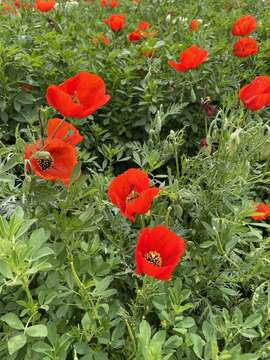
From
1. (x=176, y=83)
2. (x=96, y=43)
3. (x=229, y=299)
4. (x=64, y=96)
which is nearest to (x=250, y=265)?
(x=229, y=299)

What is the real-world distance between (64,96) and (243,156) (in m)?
0.56

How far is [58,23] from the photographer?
2584 mm

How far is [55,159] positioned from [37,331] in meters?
0.41

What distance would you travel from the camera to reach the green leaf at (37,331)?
0.90 m

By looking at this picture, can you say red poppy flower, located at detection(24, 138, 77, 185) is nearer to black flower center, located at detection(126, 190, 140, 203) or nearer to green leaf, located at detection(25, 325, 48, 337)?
black flower center, located at detection(126, 190, 140, 203)

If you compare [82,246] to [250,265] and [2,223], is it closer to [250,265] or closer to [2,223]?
[2,223]

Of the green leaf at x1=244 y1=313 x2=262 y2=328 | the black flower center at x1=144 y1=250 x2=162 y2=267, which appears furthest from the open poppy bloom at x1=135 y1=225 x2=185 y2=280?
the green leaf at x1=244 y1=313 x2=262 y2=328

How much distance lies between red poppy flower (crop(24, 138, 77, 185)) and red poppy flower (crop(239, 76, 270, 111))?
621 millimetres

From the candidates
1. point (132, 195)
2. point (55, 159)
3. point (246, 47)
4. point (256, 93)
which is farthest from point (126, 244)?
point (246, 47)

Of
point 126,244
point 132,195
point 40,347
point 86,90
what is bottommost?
point 126,244

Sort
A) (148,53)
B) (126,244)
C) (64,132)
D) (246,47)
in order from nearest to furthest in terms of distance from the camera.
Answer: (64,132) → (126,244) → (246,47) → (148,53)

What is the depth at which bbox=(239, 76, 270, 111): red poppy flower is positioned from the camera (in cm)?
143

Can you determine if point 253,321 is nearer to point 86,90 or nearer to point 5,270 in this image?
point 5,270

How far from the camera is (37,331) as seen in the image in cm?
91
